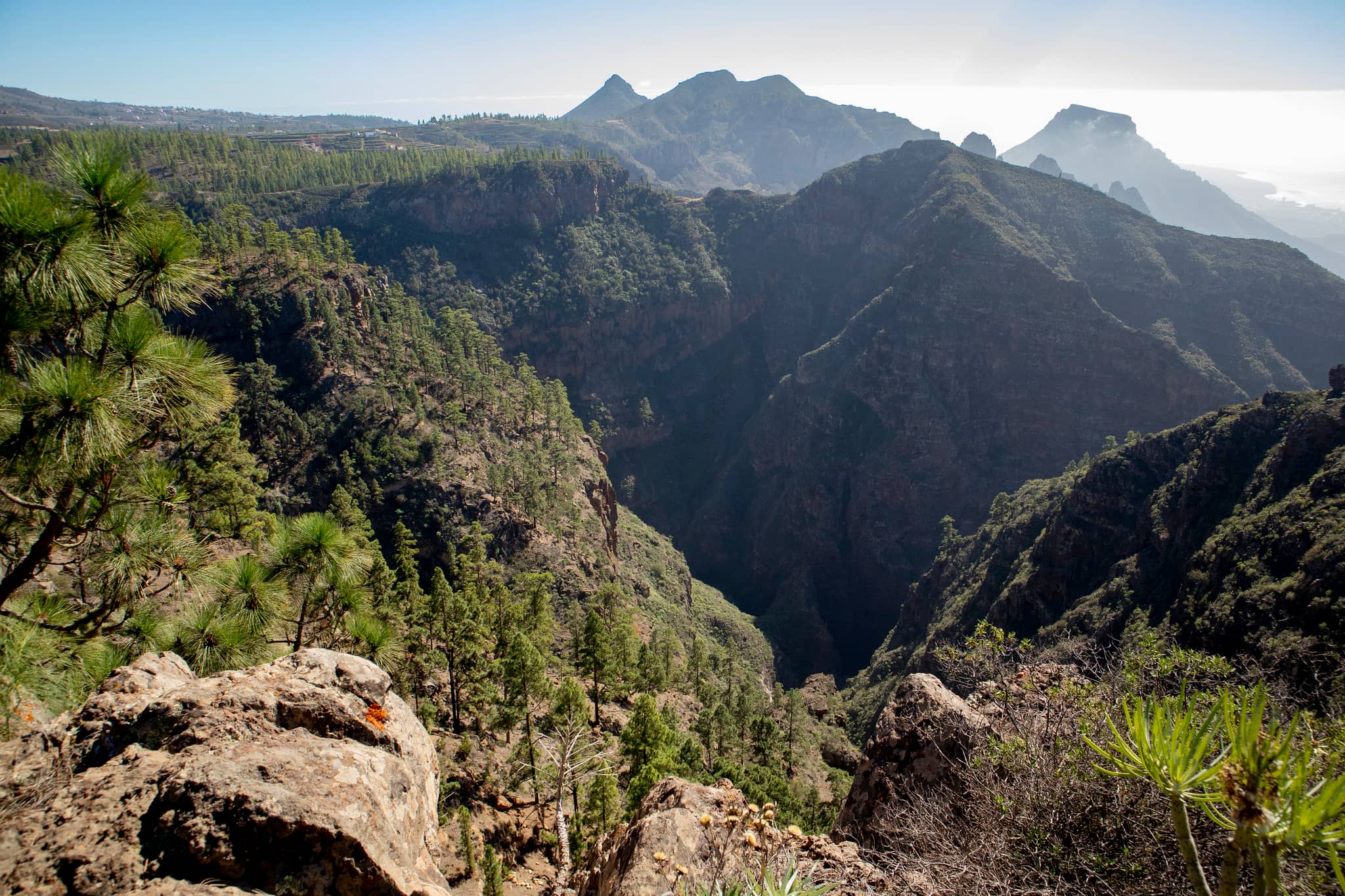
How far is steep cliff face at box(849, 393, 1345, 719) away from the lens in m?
24.2

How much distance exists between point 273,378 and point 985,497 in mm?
88943

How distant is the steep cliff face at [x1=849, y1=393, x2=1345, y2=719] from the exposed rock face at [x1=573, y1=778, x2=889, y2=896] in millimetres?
10447

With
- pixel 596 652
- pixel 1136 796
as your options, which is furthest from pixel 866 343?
pixel 1136 796

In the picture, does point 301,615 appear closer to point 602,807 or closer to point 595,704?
point 602,807

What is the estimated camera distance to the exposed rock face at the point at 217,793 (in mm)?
4555

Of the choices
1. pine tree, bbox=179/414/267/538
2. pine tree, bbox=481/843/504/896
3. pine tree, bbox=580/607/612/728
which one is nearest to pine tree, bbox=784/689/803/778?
pine tree, bbox=580/607/612/728

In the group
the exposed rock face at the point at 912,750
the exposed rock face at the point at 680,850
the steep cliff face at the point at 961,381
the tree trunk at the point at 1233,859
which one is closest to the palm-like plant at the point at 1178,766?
the tree trunk at the point at 1233,859

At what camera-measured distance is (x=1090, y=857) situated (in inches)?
296

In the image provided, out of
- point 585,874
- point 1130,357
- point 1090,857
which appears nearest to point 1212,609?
point 1090,857

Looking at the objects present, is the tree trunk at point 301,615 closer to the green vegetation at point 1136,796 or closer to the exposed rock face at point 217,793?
the exposed rock face at point 217,793

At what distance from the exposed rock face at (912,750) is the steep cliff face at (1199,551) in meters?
6.71

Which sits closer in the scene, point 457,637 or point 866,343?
point 457,637

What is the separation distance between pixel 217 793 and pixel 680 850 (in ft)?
19.6

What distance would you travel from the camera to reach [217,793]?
5.03 metres
